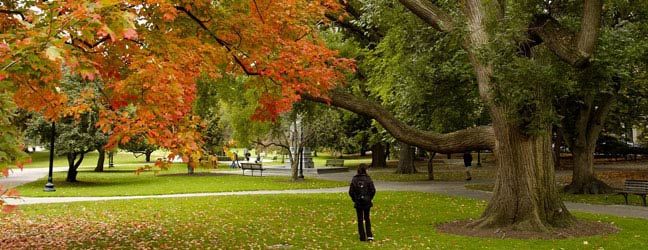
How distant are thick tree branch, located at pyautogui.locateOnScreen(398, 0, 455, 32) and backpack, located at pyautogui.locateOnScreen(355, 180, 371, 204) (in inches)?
161

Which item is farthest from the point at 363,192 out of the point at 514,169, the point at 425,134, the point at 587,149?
the point at 587,149

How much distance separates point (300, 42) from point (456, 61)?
8.42 meters

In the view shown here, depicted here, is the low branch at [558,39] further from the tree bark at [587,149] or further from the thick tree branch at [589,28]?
the tree bark at [587,149]

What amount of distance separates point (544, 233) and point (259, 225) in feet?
20.3

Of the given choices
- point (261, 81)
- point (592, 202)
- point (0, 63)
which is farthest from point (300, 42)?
point (592, 202)

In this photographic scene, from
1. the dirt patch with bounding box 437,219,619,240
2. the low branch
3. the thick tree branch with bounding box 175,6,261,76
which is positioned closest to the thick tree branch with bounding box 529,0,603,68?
the low branch

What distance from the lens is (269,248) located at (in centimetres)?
905

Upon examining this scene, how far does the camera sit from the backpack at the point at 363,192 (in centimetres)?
948

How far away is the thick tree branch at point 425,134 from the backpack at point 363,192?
2.96m

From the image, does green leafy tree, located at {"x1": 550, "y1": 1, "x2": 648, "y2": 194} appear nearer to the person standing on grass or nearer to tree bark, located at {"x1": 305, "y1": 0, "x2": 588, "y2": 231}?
tree bark, located at {"x1": 305, "y1": 0, "x2": 588, "y2": 231}

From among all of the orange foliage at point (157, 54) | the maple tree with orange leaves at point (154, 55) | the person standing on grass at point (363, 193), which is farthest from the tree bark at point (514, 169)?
the orange foliage at point (157, 54)

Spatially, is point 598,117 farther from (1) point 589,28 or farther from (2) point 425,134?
(1) point 589,28

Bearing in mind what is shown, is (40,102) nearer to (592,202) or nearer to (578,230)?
(578,230)

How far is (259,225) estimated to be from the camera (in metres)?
→ 11.8
